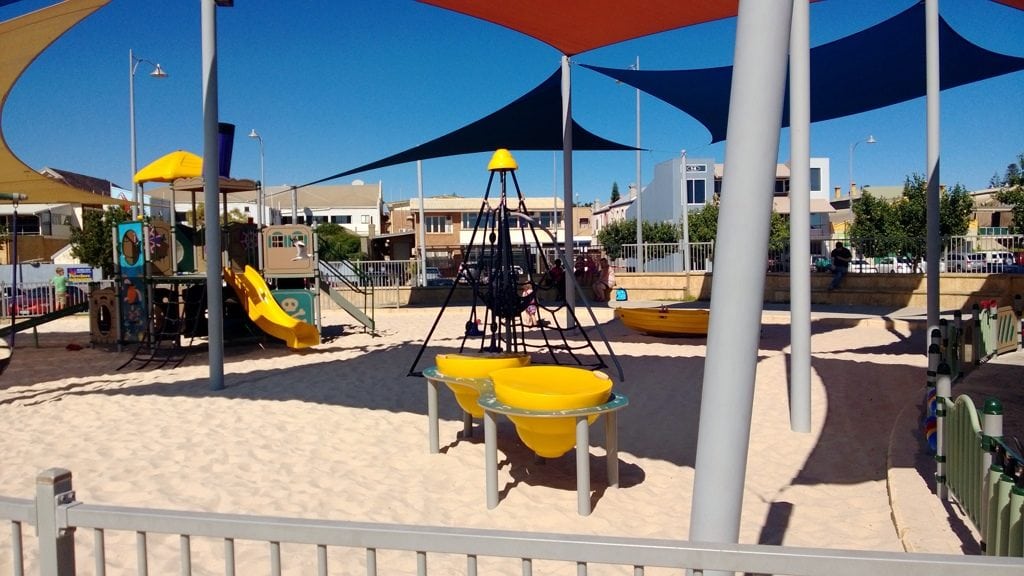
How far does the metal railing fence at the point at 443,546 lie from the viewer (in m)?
1.63

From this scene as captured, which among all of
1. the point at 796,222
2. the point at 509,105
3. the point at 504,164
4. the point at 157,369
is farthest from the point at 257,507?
the point at 509,105

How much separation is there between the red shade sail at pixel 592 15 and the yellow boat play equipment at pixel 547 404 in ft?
21.7

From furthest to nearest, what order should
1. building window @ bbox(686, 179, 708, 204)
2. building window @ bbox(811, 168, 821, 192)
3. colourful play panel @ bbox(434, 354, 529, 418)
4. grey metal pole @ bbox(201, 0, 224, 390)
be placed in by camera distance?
building window @ bbox(811, 168, 821, 192)
building window @ bbox(686, 179, 708, 204)
grey metal pole @ bbox(201, 0, 224, 390)
colourful play panel @ bbox(434, 354, 529, 418)

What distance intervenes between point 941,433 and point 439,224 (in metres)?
53.5

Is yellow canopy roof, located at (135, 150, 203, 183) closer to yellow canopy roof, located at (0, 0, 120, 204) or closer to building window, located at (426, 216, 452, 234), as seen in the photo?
yellow canopy roof, located at (0, 0, 120, 204)

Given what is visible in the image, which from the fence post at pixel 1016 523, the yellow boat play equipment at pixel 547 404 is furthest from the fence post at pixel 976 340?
the fence post at pixel 1016 523

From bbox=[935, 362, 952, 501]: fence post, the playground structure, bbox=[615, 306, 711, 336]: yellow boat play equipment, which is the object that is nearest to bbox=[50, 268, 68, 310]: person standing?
the playground structure

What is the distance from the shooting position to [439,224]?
5678 centimetres

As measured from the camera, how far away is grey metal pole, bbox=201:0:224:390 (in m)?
7.79

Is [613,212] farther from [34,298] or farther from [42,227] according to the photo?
[34,298]

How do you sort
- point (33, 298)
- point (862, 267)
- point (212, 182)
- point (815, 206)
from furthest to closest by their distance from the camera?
point (815, 206) < point (33, 298) < point (862, 267) < point (212, 182)

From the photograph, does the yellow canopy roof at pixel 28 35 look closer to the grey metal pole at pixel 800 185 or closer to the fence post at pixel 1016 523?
the grey metal pole at pixel 800 185

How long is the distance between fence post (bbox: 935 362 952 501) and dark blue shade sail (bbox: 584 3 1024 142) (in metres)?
8.51

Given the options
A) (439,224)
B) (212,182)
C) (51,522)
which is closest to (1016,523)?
(51,522)
